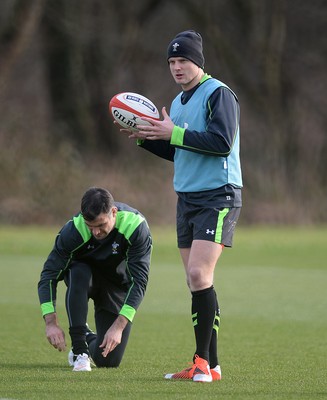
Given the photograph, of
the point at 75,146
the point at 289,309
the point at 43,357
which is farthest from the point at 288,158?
the point at 43,357

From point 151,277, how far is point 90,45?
18897mm

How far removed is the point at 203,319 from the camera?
21.2 ft

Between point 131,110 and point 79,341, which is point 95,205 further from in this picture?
point 79,341

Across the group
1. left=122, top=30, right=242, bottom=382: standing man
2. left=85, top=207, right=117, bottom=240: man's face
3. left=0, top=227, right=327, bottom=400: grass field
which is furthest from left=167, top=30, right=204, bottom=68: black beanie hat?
left=0, top=227, right=327, bottom=400: grass field

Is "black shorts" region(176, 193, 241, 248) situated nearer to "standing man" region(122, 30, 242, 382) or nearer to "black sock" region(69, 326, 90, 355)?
"standing man" region(122, 30, 242, 382)

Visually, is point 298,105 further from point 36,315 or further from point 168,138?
point 168,138

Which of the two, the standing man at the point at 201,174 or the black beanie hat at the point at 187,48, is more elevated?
the black beanie hat at the point at 187,48

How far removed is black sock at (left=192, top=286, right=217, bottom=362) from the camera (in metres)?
6.47

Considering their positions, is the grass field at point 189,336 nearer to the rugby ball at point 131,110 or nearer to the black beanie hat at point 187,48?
the rugby ball at point 131,110

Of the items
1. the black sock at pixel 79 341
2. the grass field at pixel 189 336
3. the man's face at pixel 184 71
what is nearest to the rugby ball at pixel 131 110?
the man's face at pixel 184 71

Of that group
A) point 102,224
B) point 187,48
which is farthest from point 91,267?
point 187,48

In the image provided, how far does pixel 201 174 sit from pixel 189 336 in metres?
2.84

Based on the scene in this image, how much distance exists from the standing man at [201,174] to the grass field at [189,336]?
405mm

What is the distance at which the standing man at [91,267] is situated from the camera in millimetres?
6762
